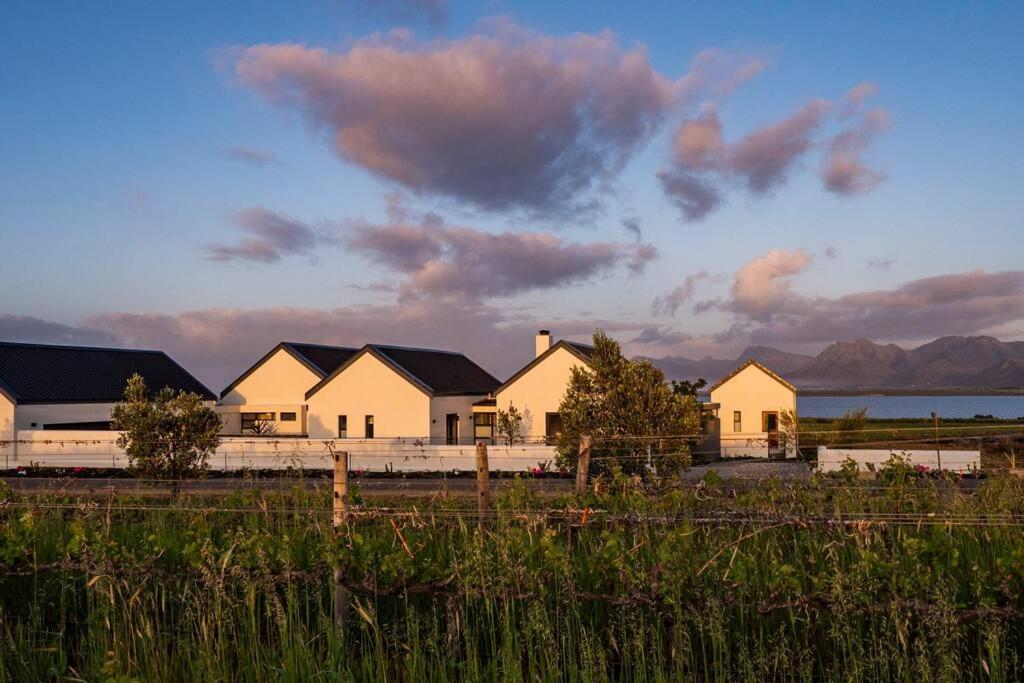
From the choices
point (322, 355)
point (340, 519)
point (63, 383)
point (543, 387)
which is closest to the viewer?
point (340, 519)

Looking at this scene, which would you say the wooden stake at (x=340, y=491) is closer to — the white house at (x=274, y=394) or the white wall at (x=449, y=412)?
the white wall at (x=449, y=412)

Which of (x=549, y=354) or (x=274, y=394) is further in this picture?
(x=274, y=394)

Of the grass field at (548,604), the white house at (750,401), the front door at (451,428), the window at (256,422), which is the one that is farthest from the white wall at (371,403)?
the grass field at (548,604)

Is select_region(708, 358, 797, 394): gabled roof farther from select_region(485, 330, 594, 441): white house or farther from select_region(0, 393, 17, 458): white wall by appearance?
select_region(0, 393, 17, 458): white wall

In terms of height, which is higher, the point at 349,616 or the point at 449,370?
the point at 449,370

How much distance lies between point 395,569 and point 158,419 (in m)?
21.9

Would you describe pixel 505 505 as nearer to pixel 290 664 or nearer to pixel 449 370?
pixel 290 664

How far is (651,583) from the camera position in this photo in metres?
6.21

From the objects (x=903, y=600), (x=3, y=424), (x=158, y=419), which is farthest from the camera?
(x=3, y=424)

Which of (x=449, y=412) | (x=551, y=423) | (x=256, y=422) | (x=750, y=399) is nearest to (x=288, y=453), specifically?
(x=449, y=412)

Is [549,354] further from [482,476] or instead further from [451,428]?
[482,476]

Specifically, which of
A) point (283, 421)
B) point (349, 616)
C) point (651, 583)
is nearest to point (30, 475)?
point (283, 421)

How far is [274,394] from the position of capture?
4619 cm

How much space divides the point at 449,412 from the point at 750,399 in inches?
611
